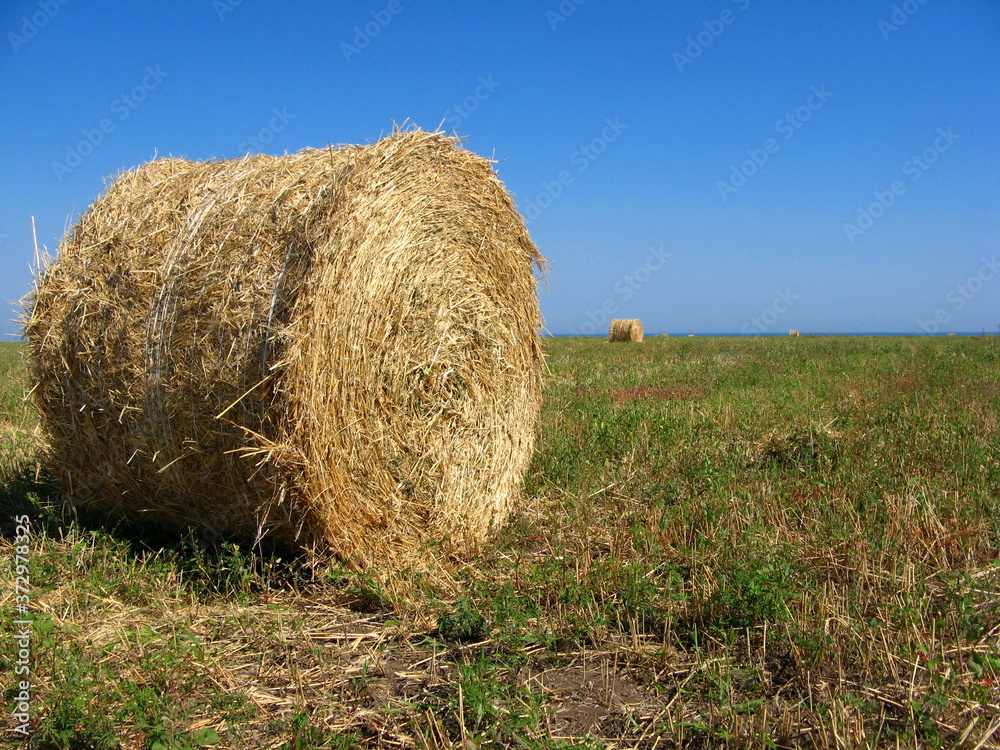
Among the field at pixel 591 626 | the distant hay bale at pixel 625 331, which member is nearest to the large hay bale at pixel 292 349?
the field at pixel 591 626

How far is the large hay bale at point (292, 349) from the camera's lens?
13.3 feet

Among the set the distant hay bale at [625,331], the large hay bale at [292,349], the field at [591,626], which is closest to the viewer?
the field at [591,626]

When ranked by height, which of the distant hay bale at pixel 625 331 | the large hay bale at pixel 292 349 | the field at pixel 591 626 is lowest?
the field at pixel 591 626

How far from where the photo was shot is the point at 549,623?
380cm

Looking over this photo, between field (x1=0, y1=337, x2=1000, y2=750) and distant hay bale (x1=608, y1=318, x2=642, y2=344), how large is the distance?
76.0ft

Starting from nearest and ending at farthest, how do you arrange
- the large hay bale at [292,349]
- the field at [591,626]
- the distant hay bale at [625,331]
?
1. the field at [591,626]
2. the large hay bale at [292,349]
3. the distant hay bale at [625,331]

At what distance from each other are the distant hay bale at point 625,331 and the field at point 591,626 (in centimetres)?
2317

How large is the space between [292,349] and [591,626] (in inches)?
81.6

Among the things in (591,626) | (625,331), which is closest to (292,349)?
(591,626)

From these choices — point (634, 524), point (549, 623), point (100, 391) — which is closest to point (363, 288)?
point (100, 391)

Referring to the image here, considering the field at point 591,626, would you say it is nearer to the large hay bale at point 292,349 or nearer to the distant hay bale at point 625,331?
the large hay bale at point 292,349

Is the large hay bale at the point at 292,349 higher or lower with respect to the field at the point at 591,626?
higher

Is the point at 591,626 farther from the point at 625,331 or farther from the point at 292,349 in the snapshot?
the point at 625,331

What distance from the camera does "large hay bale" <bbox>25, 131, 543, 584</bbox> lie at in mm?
4066
